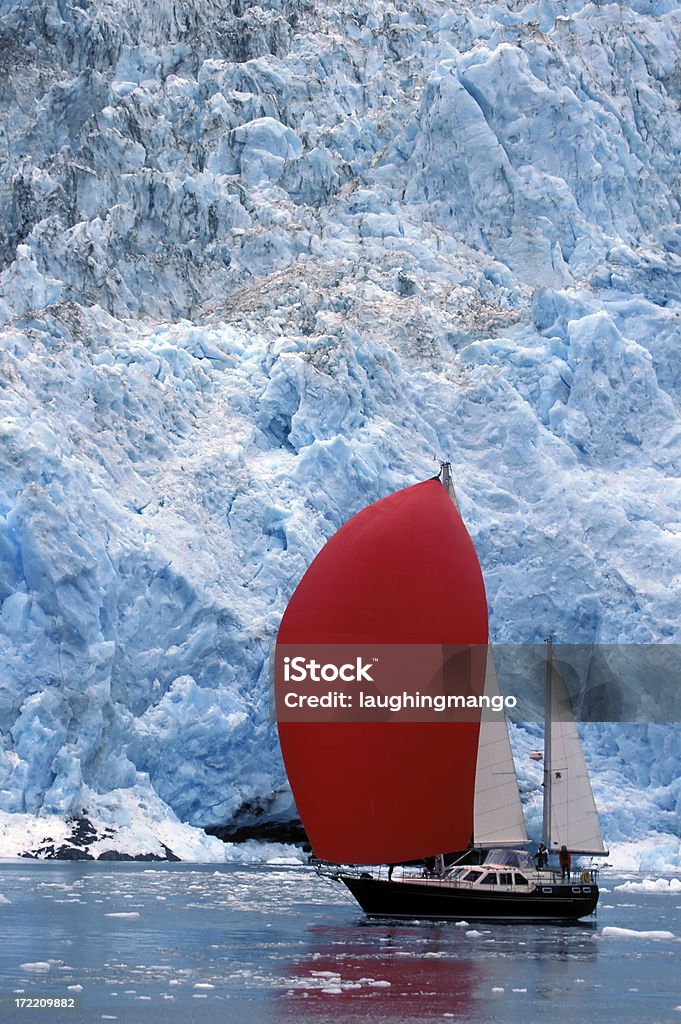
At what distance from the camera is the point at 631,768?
28.0m

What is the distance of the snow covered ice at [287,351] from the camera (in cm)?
2650

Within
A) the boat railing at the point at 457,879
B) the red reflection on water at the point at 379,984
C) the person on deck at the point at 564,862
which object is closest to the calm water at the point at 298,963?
the red reflection on water at the point at 379,984

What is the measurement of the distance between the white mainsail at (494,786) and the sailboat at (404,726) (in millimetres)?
17

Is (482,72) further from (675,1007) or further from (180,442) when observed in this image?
(675,1007)

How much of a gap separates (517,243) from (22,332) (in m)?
12.1

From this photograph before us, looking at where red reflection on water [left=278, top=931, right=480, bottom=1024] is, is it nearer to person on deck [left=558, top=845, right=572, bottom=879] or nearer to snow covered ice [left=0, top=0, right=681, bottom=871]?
person on deck [left=558, top=845, right=572, bottom=879]

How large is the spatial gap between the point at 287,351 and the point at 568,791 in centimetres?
1367

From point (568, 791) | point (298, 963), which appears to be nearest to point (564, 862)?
point (568, 791)

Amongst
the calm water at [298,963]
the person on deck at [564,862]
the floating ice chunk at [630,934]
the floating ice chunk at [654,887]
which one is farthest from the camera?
the floating ice chunk at [654,887]

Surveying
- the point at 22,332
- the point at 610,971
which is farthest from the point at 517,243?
the point at 610,971

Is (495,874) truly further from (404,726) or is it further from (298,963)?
(298,963)

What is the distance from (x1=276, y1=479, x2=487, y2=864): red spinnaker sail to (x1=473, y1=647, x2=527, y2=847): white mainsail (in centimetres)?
124

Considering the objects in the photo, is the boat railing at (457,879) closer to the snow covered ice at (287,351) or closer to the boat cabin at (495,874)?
the boat cabin at (495,874)

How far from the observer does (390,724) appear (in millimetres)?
16922
